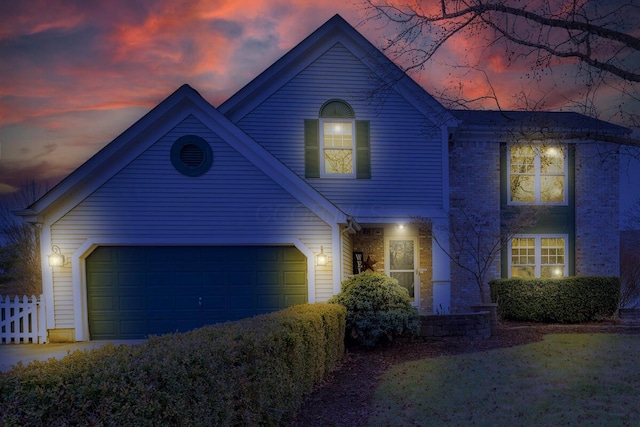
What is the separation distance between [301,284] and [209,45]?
807 cm

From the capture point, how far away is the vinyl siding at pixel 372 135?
524 inches

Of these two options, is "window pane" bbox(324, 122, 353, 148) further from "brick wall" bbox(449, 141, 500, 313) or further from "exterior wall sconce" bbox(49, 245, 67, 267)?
"exterior wall sconce" bbox(49, 245, 67, 267)

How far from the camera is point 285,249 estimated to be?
10914mm

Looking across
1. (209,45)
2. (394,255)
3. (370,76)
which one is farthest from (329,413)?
(209,45)

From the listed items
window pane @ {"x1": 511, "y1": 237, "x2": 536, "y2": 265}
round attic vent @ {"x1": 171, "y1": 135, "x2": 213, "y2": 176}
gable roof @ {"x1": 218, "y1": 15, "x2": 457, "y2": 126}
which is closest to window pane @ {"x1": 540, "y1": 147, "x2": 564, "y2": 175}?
window pane @ {"x1": 511, "y1": 237, "x2": 536, "y2": 265}

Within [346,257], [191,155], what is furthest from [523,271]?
[191,155]

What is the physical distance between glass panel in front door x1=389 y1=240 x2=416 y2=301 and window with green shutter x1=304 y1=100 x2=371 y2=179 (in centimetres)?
258

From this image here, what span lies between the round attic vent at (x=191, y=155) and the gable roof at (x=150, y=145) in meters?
0.42

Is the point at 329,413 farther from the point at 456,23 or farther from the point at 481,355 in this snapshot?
the point at 456,23

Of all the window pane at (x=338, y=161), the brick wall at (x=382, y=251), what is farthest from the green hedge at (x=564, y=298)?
the window pane at (x=338, y=161)

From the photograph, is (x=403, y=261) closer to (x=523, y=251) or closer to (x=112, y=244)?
(x=523, y=251)

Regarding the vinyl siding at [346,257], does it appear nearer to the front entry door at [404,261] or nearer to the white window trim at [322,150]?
the front entry door at [404,261]

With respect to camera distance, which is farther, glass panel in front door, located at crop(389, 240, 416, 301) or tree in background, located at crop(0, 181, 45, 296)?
tree in background, located at crop(0, 181, 45, 296)

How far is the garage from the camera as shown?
34.7 ft
